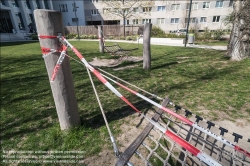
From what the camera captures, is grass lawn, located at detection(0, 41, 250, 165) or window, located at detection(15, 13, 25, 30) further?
window, located at detection(15, 13, 25, 30)

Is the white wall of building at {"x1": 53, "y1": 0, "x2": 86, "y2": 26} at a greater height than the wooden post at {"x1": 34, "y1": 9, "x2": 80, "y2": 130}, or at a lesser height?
greater

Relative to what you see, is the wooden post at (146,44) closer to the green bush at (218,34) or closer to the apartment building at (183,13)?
the green bush at (218,34)

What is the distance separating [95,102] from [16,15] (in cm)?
3697

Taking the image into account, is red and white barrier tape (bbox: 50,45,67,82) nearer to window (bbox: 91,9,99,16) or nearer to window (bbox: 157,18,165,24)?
window (bbox: 157,18,165,24)

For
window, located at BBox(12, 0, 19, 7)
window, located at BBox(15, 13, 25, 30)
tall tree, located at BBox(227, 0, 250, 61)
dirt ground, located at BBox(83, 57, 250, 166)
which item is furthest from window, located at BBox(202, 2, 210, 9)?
window, located at BBox(12, 0, 19, 7)

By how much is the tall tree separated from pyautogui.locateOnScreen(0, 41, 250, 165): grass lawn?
2.81 ft

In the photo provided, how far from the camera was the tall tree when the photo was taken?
7.81 meters

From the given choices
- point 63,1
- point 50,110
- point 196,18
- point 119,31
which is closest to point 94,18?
point 63,1

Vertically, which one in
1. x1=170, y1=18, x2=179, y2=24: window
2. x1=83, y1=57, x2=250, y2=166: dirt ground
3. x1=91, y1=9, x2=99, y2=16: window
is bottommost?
x1=83, y1=57, x2=250, y2=166: dirt ground

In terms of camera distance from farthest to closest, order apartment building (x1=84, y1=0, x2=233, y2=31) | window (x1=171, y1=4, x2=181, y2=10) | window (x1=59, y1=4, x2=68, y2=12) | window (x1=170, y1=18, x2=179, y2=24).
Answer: window (x1=59, y1=4, x2=68, y2=12) < window (x1=170, y1=18, x2=179, y2=24) < window (x1=171, y1=4, x2=181, y2=10) < apartment building (x1=84, y1=0, x2=233, y2=31)

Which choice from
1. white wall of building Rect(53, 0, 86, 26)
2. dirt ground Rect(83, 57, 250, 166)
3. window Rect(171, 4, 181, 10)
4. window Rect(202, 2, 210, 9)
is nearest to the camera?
dirt ground Rect(83, 57, 250, 166)

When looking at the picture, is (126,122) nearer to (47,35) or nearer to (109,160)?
(109,160)

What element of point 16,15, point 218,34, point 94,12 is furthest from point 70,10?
point 218,34

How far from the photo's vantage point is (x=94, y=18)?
40.8 metres
